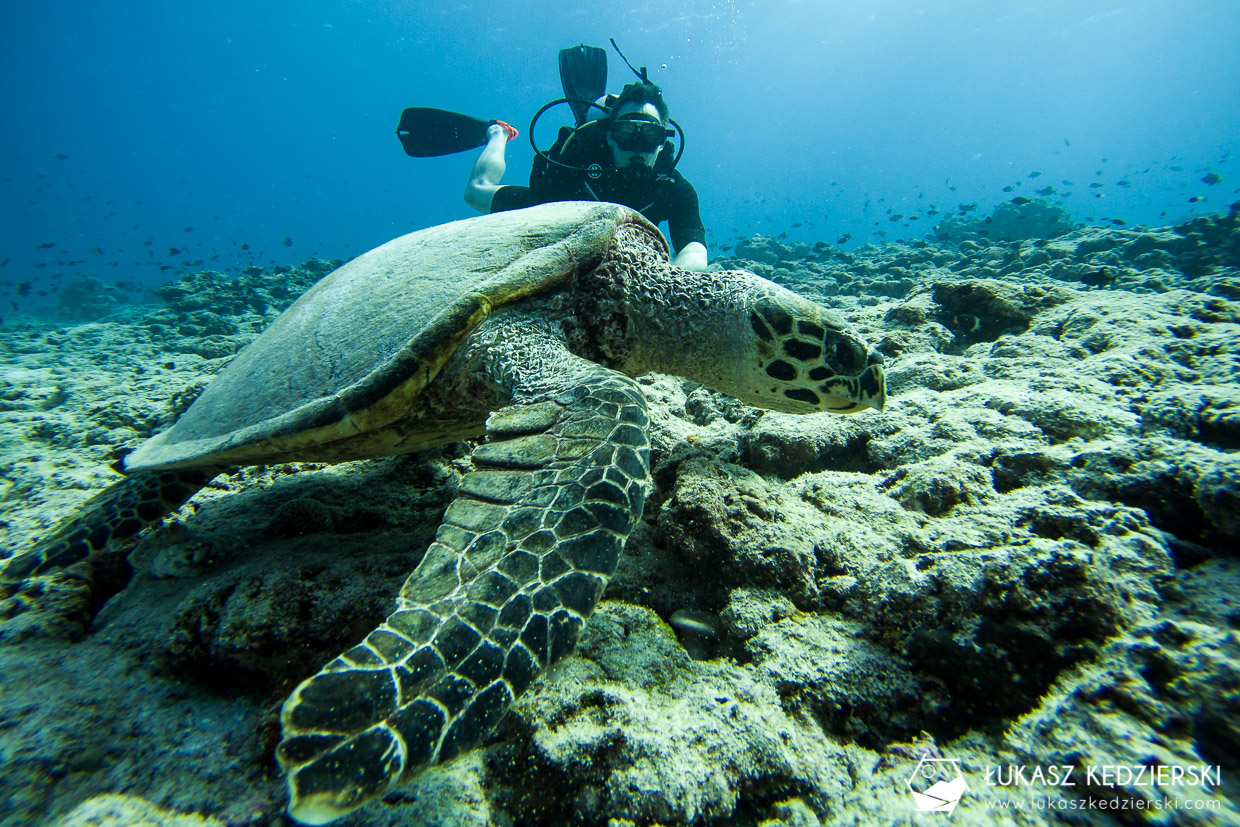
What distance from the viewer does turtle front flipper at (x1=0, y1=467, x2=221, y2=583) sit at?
6.54 ft

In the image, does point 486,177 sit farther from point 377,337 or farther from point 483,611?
point 483,611

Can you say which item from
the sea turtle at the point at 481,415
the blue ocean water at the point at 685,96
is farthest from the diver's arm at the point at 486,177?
the blue ocean water at the point at 685,96

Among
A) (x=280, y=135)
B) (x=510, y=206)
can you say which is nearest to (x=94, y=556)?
(x=510, y=206)

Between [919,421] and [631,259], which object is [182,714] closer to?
[631,259]

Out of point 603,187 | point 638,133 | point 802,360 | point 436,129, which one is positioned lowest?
point 802,360

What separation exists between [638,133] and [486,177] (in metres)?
3.15

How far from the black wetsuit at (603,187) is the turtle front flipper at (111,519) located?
19.1 feet

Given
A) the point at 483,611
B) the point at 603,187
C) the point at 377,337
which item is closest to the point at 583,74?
the point at 603,187

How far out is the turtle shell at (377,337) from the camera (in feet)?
6.21

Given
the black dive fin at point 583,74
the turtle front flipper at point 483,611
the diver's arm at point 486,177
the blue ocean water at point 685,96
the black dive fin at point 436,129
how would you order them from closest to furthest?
1. the turtle front flipper at point 483,611
2. the diver's arm at point 486,177
3. the black dive fin at point 583,74
4. the black dive fin at point 436,129
5. the blue ocean water at point 685,96

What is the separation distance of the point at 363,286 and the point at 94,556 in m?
1.71

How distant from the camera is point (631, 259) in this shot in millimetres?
2408

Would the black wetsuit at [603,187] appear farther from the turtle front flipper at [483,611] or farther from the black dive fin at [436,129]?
the turtle front flipper at [483,611]

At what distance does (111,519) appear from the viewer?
2.19 meters
